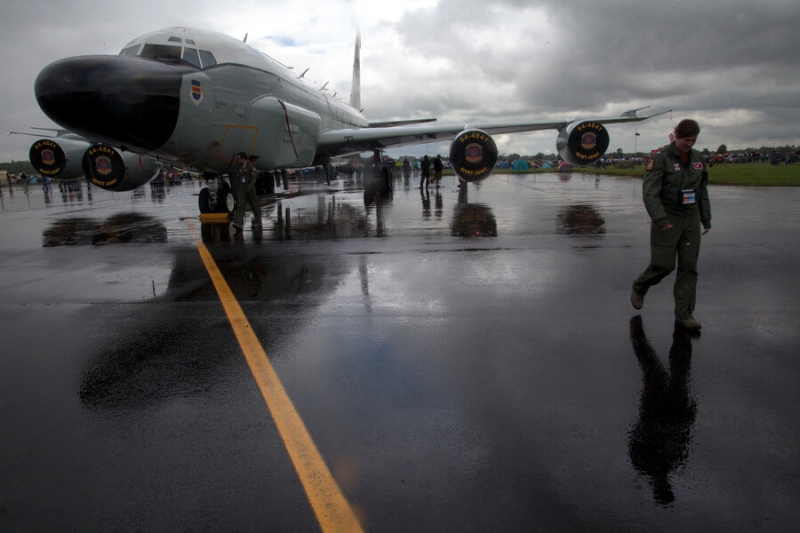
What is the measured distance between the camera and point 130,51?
34.5 ft

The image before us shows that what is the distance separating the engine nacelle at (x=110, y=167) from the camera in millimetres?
15789

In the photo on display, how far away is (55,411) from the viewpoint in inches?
127

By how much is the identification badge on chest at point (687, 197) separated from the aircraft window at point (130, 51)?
35.0ft

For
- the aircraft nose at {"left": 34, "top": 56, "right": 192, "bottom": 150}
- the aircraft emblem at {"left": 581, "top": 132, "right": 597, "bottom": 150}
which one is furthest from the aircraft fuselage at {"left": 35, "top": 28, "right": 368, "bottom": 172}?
the aircraft emblem at {"left": 581, "top": 132, "right": 597, "bottom": 150}

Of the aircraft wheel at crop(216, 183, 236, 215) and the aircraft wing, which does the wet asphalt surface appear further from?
the aircraft wing

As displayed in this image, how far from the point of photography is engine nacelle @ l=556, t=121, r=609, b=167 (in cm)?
1603

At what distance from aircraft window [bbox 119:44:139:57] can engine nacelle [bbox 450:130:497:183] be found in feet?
28.7

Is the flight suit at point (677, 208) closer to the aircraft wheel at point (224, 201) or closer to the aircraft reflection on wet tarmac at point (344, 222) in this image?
the aircraft reflection on wet tarmac at point (344, 222)

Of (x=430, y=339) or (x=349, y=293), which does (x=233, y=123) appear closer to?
(x=349, y=293)

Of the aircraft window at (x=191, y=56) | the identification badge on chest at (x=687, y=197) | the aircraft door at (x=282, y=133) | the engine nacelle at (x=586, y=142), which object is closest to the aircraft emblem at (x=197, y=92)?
the aircraft window at (x=191, y=56)

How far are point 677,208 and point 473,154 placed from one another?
11.3m

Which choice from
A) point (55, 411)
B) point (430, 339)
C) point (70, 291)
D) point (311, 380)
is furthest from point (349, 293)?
point (70, 291)

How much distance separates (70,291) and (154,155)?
5325mm

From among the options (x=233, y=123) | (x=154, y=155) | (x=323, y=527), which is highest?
(x=233, y=123)
